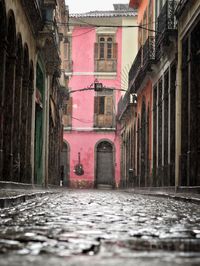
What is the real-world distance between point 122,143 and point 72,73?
6.59 metres

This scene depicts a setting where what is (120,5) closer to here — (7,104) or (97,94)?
(97,94)

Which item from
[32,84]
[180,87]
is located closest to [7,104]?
[32,84]

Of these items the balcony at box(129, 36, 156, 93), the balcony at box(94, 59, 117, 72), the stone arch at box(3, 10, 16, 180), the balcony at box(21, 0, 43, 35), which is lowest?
the stone arch at box(3, 10, 16, 180)

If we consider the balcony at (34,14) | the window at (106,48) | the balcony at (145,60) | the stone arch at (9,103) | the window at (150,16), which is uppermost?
the window at (106,48)

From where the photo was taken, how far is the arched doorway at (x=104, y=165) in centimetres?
4838

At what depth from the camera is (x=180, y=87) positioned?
19469 mm

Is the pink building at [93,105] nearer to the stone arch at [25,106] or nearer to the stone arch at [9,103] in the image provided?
the stone arch at [25,106]

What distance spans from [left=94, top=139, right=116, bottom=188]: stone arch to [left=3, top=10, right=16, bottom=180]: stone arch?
32.8m

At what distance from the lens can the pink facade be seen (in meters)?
48.2

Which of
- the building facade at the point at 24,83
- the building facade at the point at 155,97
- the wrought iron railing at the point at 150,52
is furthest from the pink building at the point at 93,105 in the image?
the building facade at the point at 24,83

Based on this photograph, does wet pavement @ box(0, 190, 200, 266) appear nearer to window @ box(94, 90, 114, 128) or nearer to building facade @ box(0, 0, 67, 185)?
building facade @ box(0, 0, 67, 185)

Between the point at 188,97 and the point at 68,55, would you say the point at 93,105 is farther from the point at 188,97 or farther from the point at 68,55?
the point at 188,97

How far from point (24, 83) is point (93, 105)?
30040 mm

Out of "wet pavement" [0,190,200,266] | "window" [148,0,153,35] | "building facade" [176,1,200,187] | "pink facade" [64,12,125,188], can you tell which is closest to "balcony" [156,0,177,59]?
"building facade" [176,1,200,187]
